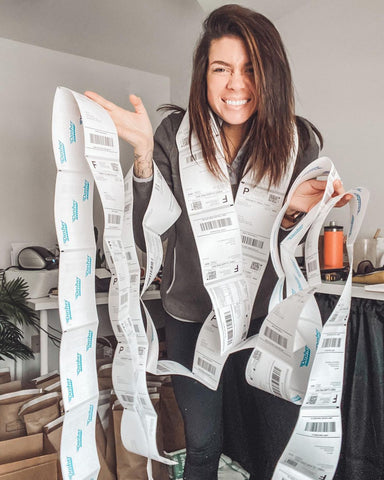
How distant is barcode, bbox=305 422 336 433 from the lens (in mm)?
737

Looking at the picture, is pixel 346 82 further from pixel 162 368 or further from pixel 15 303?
pixel 15 303

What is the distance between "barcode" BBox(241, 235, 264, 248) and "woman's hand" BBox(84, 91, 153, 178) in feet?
0.95

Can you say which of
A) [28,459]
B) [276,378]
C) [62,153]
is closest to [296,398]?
[276,378]

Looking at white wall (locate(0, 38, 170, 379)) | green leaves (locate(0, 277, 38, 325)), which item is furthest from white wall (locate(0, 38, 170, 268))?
green leaves (locate(0, 277, 38, 325))

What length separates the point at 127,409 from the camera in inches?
37.2

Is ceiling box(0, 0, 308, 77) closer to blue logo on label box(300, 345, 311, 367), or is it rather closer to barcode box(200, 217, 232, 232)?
barcode box(200, 217, 232, 232)

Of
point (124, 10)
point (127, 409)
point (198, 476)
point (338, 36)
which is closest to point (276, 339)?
point (127, 409)

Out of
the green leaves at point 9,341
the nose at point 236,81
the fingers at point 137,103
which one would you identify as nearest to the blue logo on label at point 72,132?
the fingers at point 137,103

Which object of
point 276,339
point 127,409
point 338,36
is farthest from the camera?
point 338,36

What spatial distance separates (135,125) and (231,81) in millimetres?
257

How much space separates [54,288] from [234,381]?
1.00 meters

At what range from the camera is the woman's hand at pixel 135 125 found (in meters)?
0.84

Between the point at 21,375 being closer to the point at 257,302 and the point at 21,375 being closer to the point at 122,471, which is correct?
the point at 122,471

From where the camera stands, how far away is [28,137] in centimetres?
254
